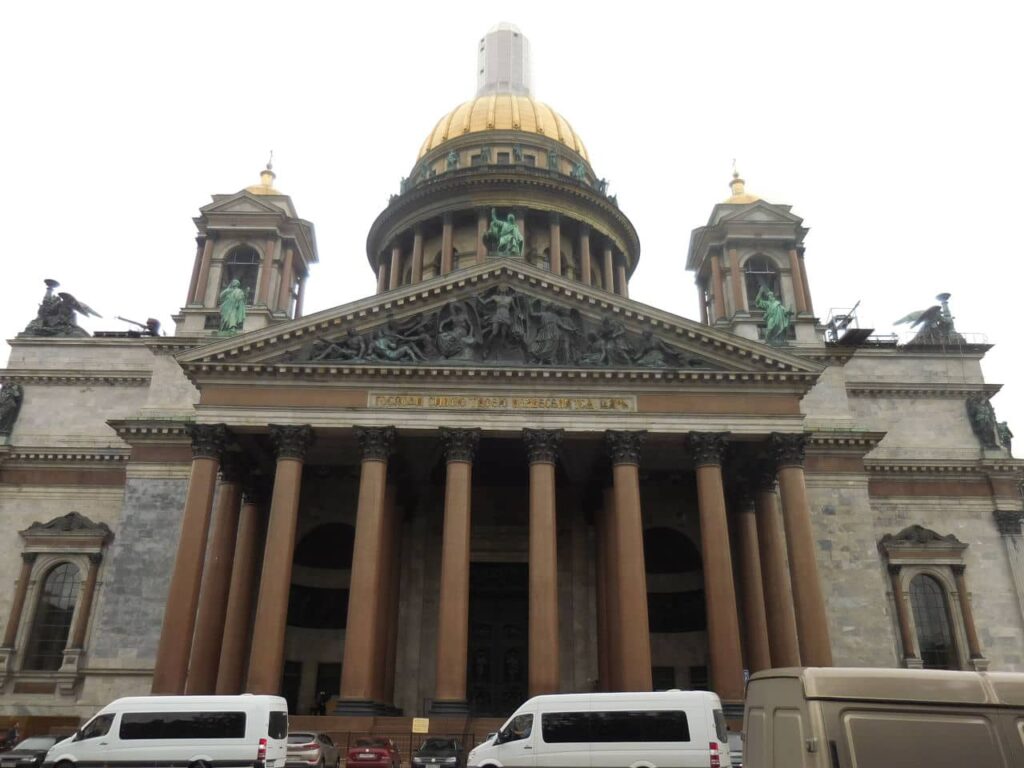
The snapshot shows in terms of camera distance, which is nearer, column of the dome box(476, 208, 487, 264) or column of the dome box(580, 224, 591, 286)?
column of the dome box(476, 208, 487, 264)

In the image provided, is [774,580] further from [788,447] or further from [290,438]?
[290,438]

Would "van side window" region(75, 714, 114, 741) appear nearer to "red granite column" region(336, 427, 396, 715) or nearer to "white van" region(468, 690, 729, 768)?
"red granite column" region(336, 427, 396, 715)

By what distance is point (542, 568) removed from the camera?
1027 inches

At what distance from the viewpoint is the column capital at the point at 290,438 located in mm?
27875

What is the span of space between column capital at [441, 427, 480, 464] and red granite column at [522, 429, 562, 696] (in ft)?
5.91

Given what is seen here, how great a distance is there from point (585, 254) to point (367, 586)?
94.5 ft

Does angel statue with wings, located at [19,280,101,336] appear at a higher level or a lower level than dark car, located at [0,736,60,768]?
higher

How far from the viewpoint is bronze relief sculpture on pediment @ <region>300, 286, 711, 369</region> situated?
95.2ft

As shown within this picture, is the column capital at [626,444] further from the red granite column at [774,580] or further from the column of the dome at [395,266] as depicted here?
the column of the dome at [395,266]

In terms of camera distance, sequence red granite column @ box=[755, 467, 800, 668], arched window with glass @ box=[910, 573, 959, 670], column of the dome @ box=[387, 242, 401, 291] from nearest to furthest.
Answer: red granite column @ box=[755, 467, 800, 668] < arched window with glass @ box=[910, 573, 959, 670] < column of the dome @ box=[387, 242, 401, 291]

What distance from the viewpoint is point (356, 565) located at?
26.1m

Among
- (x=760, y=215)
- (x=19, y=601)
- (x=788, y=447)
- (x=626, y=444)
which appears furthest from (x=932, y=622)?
(x=19, y=601)

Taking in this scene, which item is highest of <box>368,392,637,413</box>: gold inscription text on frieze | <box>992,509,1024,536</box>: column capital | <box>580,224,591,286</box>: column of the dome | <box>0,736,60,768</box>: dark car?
<box>580,224,591,286</box>: column of the dome

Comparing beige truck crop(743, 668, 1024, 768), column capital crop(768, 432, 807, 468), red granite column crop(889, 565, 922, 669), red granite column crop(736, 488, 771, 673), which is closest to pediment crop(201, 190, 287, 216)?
red granite column crop(736, 488, 771, 673)
